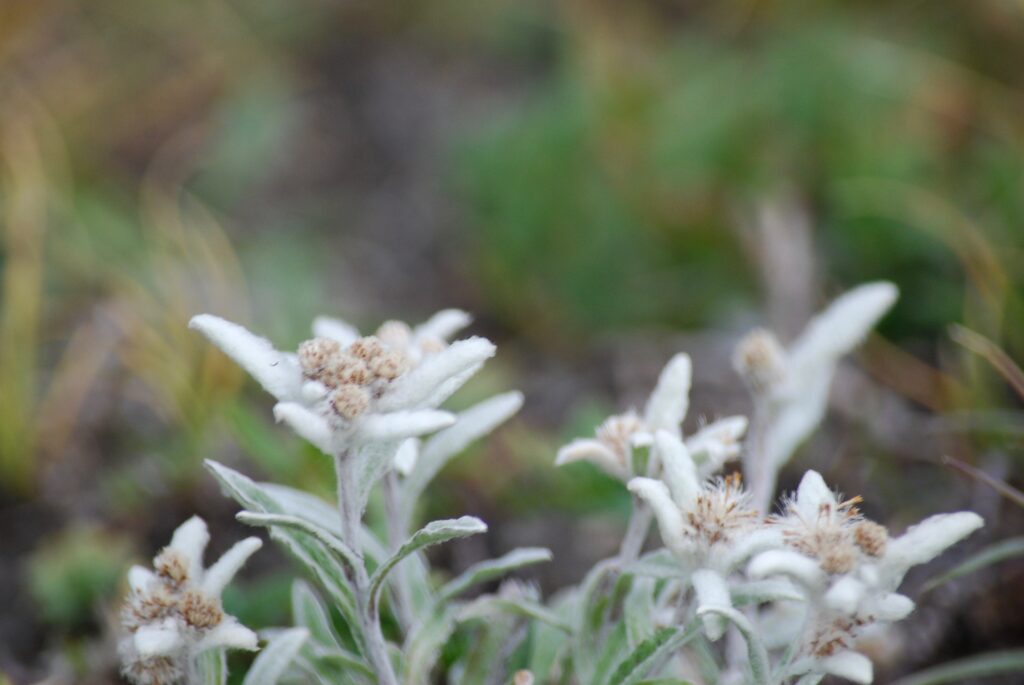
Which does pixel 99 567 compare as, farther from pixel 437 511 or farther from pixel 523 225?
pixel 523 225

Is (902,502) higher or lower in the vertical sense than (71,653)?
higher

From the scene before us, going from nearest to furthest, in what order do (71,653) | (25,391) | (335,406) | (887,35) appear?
(335,406), (71,653), (25,391), (887,35)

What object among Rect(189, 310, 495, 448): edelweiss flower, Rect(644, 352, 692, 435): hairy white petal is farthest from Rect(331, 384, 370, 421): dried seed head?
Rect(644, 352, 692, 435): hairy white petal

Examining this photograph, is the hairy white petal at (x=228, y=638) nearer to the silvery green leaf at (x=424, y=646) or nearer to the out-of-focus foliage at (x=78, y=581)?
the silvery green leaf at (x=424, y=646)

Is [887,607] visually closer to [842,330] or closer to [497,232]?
[842,330]

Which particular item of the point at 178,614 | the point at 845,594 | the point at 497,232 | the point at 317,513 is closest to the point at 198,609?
the point at 178,614

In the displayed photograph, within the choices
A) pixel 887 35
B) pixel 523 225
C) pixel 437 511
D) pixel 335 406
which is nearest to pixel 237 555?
pixel 335 406
